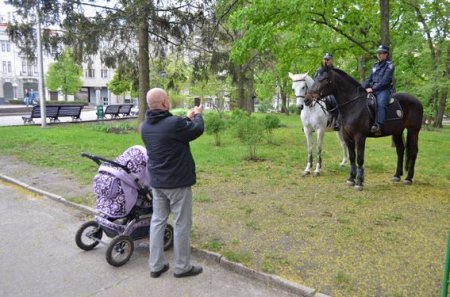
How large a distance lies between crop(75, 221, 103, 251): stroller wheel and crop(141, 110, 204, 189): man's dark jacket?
1433 mm

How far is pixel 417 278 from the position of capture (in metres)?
4.22

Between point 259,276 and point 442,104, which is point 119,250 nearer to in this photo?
point 259,276

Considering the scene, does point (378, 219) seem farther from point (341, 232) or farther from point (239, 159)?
point (239, 159)

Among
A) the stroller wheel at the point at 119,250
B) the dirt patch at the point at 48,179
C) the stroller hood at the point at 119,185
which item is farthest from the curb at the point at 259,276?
the dirt patch at the point at 48,179

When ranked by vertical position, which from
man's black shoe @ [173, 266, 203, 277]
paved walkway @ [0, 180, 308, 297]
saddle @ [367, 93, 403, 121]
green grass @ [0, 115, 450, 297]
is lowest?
paved walkway @ [0, 180, 308, 297]

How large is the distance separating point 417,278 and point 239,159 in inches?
308

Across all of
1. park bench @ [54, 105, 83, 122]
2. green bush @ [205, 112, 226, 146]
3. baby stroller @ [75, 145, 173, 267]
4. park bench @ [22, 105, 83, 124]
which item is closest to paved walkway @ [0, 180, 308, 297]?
baby stroller @ [75, 145, 173, 267]

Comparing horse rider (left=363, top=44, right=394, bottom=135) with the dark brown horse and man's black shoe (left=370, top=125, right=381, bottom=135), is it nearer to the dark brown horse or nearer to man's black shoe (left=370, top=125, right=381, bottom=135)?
man's black shoe (left=370, top=125, right=381, bottom=135)

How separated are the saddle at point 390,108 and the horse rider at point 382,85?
0.09 metres

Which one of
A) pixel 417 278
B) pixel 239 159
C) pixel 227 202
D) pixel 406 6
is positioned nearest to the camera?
pixel 417 278

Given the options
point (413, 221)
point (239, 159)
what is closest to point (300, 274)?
point (413, 221)

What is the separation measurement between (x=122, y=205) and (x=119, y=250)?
564mm

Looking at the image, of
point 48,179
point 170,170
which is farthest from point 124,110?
point 170,170

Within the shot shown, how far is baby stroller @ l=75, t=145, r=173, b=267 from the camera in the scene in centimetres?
479
